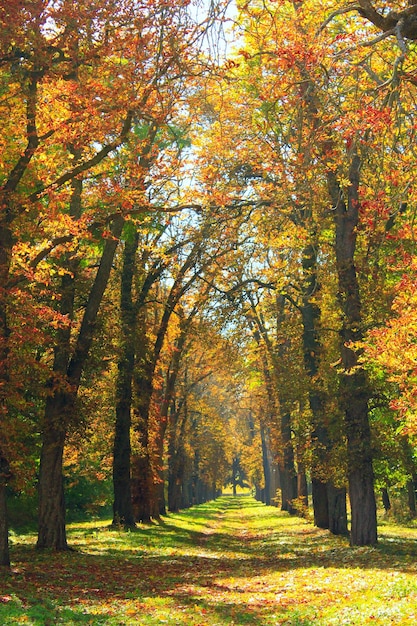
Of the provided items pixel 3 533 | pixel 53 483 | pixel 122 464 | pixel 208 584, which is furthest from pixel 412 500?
pixel 3 533

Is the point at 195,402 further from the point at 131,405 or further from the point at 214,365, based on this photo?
the point at 131,405

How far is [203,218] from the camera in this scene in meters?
22.7

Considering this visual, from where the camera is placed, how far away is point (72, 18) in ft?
43.8

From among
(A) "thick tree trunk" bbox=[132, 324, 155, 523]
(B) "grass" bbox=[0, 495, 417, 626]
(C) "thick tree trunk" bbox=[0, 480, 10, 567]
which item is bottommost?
(B) "grass" bbox=[0, 495, 417, 626]

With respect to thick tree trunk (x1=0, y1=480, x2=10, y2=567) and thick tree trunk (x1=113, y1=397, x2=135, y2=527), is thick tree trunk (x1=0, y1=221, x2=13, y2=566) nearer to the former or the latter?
thick tree trunk (x1=0, y1=480, x2=10, y2=567)

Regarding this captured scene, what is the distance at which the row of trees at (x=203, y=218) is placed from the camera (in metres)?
12.1

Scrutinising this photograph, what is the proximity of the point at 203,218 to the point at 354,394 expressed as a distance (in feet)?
23.7

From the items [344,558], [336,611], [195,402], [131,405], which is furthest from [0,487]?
[195,402]

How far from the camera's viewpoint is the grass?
10.0 metres

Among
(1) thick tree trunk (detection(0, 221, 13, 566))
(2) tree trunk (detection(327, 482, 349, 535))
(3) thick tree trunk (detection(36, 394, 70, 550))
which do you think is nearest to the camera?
(1) thick tree trunk (detection(0, 221, 13, 566))

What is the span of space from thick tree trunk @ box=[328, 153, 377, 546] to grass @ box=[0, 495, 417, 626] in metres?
1.01

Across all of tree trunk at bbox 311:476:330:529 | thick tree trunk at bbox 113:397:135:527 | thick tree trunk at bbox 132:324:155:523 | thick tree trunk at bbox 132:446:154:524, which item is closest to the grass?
thick tree trunk at bbox 113:397:135:527

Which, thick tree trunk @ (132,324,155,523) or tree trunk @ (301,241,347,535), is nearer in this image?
tree trunk @ (301,241,347,535)

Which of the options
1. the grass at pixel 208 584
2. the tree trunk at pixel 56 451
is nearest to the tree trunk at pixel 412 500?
the grass at pixel 208 584
